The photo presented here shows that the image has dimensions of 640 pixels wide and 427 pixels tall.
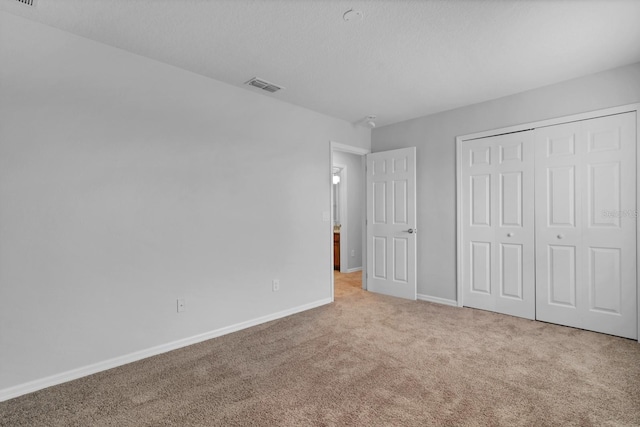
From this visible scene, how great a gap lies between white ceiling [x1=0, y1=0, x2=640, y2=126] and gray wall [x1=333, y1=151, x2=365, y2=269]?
3.00 metres

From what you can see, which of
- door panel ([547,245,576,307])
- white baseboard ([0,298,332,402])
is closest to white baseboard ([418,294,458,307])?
door panel ([547,245,576,307])

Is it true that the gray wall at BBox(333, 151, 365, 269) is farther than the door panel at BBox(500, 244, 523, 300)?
Yes

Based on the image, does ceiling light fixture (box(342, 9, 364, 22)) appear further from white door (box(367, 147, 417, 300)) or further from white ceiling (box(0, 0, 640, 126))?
white door (box(367, 147, 417, 300))

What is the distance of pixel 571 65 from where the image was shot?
2838mm

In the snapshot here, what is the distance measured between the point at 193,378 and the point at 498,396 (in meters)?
2.08

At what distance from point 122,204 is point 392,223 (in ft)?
10.8

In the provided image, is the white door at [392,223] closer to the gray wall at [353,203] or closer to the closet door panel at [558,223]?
the closet door panel at [558,223]

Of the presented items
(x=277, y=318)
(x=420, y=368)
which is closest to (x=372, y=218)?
(x=277, y=318)

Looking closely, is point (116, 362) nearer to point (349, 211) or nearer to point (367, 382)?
point (367, 382)

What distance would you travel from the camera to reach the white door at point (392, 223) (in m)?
4.29

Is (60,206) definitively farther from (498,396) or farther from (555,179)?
(555,179)

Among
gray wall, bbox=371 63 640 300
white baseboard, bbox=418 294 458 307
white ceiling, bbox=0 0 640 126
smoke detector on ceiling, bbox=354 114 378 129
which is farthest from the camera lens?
smoke detector on ceiling, bbox=354 114 378 129

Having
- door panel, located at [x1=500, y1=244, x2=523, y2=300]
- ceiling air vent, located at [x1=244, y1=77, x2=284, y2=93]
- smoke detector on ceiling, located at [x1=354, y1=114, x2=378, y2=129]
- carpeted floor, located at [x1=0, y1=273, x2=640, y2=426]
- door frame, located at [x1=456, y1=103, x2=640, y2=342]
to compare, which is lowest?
carpeted floor, located at [x1=0, y1=273, x2=640, y2=426]

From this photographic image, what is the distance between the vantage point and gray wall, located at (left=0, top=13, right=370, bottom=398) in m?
2.09
